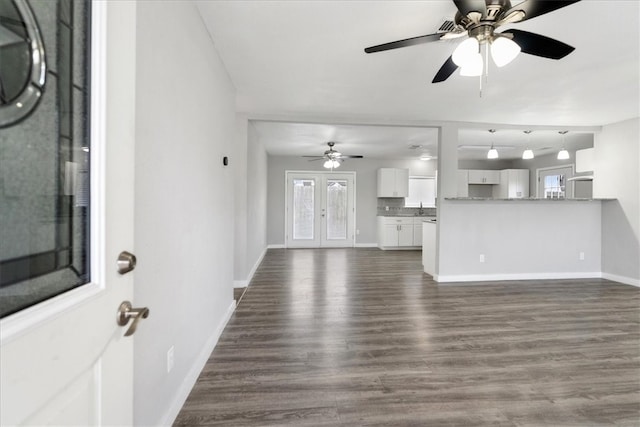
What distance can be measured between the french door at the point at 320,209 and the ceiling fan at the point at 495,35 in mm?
6016

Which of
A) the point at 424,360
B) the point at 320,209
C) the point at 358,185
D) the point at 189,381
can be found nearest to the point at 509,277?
the point at 424,360

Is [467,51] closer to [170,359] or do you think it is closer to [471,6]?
[471,6]

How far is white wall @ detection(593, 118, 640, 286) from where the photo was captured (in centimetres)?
437

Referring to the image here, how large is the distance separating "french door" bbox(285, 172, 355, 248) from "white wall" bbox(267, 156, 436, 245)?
156mm

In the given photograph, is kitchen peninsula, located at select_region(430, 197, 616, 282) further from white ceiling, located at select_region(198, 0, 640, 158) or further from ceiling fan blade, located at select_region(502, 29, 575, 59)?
ceiling fan blade, located at select_region(502, 29, 575, 59)

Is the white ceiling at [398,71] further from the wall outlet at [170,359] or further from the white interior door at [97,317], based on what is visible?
the wall outlet at [170,359]

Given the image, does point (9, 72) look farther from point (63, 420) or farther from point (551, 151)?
point (551, 151)

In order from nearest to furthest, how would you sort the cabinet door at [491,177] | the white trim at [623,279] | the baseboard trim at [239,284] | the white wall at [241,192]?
the white wall at [241,192] → the baseboard trim at [239,284] → the white trim at [623,279] → the cabinet door at [491,177]

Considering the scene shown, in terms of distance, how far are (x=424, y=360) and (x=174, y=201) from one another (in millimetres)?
2053

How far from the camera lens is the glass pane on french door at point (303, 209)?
7840 mm

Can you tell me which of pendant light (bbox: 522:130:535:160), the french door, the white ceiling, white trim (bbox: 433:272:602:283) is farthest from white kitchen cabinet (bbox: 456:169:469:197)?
white trim (bbox: 433:272:602:283)

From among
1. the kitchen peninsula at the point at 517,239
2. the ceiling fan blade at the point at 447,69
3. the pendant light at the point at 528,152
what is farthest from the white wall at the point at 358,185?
the ceiling fan blade at the point at 447,69

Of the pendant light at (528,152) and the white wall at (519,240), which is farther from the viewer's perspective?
the pendant light at (528,152)

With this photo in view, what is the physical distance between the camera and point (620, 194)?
15.0 ft
